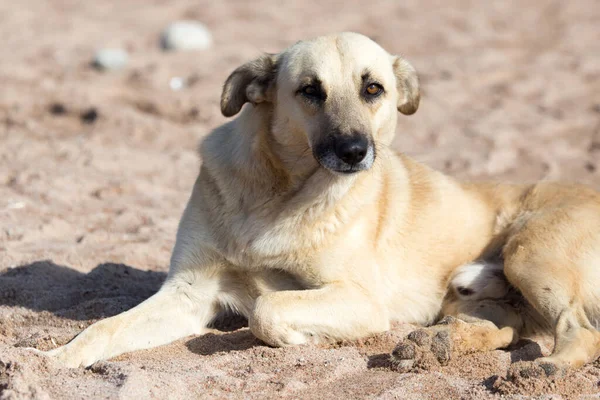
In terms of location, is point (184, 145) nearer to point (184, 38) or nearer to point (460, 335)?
point (184, 38)

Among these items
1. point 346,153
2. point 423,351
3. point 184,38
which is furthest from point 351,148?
point 184,38

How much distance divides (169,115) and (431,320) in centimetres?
463

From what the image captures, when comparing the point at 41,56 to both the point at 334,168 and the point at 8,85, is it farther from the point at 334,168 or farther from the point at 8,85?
the point at 334,168

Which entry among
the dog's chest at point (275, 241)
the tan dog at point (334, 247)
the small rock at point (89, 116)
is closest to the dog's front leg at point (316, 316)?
the tan dog at point (334, 247)

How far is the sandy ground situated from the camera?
344cm

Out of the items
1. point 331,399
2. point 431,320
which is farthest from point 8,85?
point 331,399

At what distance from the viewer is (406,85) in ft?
14.9

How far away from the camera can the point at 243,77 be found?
4.22m

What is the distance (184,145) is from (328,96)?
13.7 ft

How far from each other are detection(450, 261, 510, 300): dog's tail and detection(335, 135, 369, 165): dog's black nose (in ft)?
3.83

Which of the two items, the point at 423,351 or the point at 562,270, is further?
the point at 562,270

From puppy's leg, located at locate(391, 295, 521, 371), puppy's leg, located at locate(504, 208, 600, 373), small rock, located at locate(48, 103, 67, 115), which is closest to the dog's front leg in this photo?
puppy's leg, located at locate(391, 295, 521, 371)

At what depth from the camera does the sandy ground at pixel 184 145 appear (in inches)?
135

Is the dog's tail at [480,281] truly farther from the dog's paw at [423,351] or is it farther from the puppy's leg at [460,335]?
the dog's paw at [423,351]
